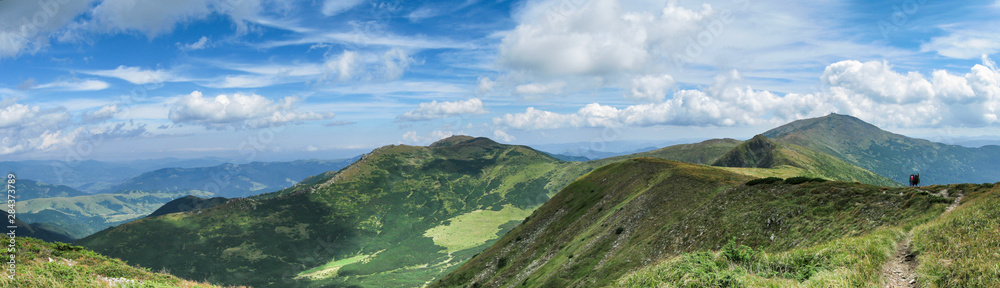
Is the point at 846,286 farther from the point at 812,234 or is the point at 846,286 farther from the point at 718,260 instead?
the point at 812,234

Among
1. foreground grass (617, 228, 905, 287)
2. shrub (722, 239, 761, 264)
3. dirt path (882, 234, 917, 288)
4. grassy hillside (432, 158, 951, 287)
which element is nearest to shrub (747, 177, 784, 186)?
grassy hillside (432, 158, 951, 287)

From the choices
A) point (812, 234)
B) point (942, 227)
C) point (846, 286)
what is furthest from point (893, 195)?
point (846, 286)

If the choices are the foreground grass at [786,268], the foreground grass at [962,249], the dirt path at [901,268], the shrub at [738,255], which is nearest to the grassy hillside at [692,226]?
the foreground grass at [786,268]

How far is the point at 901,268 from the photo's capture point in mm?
17078

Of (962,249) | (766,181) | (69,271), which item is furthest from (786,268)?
(766,181)

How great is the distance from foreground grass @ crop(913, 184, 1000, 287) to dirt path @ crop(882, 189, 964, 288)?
1.31 feet

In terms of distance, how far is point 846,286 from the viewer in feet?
46.3

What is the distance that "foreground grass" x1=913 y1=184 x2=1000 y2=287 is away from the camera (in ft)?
46.2

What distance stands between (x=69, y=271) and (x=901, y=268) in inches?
1758

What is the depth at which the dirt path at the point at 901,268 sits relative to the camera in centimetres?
1576

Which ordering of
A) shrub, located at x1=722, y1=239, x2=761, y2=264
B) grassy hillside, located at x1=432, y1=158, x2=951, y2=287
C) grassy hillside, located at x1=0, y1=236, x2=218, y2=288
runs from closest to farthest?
grassy hillside, located at x1=0, y1=236, x2=218, y2=288 < shrub, located at x1=722, y1=239, x2=761, y2=264 < grassy hillside, located at x1=432, y1=158, x2=951, y2=287

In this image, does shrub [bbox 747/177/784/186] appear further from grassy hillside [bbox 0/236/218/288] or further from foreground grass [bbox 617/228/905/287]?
grassy hillside [bbox 0/236/218/288]

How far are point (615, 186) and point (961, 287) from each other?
98.5 meters

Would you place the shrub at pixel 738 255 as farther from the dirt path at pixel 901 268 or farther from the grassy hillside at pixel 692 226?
the dirt path at pixel 901 268
